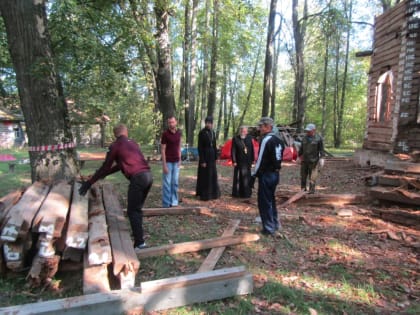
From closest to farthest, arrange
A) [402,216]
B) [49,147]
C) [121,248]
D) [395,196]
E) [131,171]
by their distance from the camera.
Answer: [121,248] < [131,171] < [49,147] < [402,216] < [395,196]

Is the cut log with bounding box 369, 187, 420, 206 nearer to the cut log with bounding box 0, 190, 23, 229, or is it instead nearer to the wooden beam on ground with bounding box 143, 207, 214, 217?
the wooden beam on ground with bounding box 143, 207, 214, 217

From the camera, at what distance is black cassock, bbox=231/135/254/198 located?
809 cm

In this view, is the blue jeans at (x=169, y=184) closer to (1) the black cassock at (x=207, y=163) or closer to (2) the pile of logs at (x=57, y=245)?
(1) the black cassock at (x=207, y=163)

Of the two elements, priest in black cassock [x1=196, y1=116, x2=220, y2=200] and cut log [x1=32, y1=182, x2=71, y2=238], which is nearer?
cut log [x1=32, y1=182, x2=71, y2=238]

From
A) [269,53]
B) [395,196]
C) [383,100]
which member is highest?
[269,53]

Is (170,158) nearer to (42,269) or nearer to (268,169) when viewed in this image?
(268,169)

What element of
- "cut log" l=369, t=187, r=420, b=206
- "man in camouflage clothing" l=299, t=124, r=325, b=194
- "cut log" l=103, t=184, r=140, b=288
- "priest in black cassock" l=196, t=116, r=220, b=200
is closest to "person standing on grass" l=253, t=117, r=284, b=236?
"cut log" l=103, t=184, r=140, b=288

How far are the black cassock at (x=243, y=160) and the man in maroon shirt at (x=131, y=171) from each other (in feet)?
12.8

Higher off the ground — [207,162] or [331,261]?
[207,162]

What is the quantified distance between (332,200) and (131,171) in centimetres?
513

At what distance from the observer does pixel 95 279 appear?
10.7 feet

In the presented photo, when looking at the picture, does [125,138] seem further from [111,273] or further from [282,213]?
[282,213]

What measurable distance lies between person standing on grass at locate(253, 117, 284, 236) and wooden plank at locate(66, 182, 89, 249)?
2859 mm

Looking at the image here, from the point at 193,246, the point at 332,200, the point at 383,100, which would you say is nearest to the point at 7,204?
the point at 193,246
